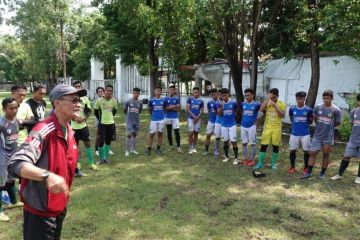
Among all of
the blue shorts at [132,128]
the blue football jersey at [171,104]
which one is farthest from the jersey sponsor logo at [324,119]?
the blue shorts at [132,128]

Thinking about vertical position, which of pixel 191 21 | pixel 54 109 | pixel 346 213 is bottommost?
pixel 346 213

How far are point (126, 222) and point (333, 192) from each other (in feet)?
13.1

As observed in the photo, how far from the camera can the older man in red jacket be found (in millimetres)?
2693

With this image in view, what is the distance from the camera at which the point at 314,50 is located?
12.6 m

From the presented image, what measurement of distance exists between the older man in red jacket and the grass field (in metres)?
2.24

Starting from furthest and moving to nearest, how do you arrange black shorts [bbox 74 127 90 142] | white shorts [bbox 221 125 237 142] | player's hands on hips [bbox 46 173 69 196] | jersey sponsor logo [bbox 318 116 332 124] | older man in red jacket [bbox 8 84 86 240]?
1. white shorts [bbox 221 125 237 142]
2. black shorts [bbox 74 127 90 142]
3. jersey sponsor logo [bbox 318 116 332 124]
4. older man in red jacket [bbox 8 84 86 240]
5. player's hands on hips [bbox 46 173 69 196]

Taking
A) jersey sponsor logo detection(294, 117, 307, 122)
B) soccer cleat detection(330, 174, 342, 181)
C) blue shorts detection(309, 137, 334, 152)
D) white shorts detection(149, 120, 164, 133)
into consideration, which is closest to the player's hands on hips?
blue shorts detection(309, 137, 334, 152)

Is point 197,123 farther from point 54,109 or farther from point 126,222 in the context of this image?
point 54,109

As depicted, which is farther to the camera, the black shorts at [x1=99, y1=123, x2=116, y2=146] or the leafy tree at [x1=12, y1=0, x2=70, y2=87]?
the leafy tree at [x1=12, y1=0, x2=70, y2=87]

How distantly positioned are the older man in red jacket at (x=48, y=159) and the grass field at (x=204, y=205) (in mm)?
2239

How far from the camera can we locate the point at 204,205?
6.26 metres

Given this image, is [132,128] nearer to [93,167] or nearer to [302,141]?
[93,167]

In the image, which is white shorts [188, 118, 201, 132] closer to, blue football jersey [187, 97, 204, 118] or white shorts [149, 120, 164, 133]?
blue football jersey [187, 97, 204, 118]

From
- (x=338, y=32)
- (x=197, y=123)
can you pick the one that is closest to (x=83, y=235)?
(x=197, y=123)
